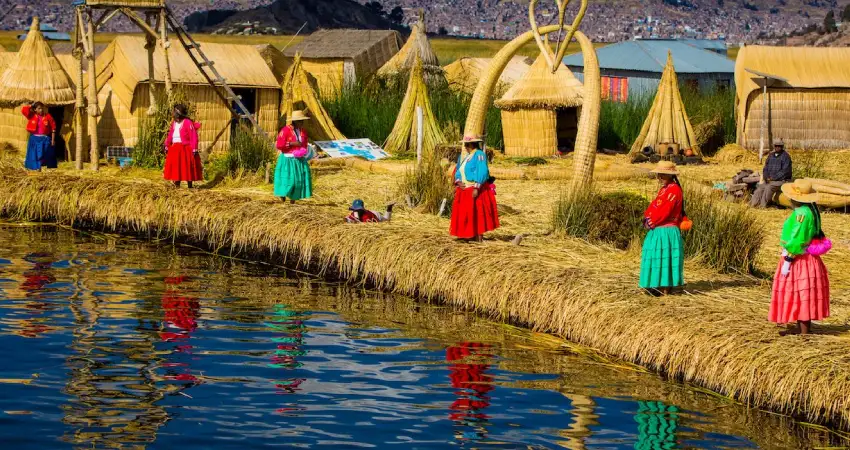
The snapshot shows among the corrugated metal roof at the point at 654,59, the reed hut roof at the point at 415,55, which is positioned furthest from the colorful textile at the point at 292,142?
the corrugated metal roof at the point at 654,59

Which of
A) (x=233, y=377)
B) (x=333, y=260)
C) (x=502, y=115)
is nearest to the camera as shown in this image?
(x=233, y=377)

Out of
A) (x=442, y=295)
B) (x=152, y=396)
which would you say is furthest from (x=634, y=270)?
(x=152, y=396)

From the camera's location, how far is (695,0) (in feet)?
455

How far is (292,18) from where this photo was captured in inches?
3310

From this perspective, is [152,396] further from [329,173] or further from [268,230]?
[329,173]

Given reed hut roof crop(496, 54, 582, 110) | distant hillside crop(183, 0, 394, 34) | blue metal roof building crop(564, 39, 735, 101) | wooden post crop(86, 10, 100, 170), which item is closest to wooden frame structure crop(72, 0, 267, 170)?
wooden post crop(86, 10, 100, 170)

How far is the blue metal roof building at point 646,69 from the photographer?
39.7 metres

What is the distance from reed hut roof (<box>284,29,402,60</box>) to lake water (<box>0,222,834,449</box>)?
75.7 feet

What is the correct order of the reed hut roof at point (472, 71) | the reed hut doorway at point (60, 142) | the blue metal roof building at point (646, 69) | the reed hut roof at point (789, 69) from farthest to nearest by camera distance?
1. the blue metal roof building at point (646, 69)
2. the reed hut roof at point (472, 71)
3. the reed hut roof at point (789, 69)
4. the reed hut doorway at point (60, 142)

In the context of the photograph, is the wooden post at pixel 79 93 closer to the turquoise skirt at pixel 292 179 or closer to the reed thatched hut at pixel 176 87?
the reed thatched hut at pixel 176 87

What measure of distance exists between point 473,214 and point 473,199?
0.50 ft

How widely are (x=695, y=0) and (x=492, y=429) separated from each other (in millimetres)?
135537

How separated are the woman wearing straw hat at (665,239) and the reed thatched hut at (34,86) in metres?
12.7

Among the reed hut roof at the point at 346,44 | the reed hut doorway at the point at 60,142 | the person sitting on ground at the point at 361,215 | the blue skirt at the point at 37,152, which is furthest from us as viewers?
the reed hut roof at the point at 346,44
